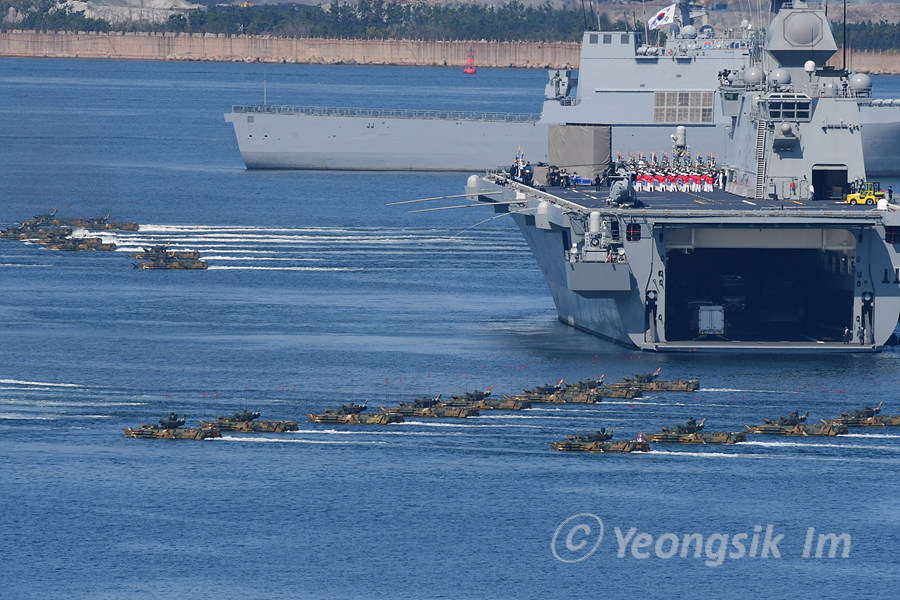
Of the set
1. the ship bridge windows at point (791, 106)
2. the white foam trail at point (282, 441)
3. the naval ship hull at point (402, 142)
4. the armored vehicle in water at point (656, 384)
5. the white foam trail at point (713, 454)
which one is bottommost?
the white foam trail at point (713, 454)

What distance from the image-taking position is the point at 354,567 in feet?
140

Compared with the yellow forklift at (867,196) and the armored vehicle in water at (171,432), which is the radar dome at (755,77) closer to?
the yellow forklift at (867,196)

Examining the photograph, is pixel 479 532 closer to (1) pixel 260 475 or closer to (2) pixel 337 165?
(1) pixel 260 475

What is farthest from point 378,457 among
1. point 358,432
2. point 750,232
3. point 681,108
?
point 681,108

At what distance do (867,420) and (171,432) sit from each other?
2198 centimetres

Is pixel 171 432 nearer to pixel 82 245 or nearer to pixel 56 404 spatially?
pixel 56 404

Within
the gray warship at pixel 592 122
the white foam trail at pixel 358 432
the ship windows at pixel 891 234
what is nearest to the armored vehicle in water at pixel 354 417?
the white foam trail at pixel 358 432

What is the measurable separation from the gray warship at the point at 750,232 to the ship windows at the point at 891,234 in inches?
2.0

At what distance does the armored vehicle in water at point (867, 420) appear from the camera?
5412 cm

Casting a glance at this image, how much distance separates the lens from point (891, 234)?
2430 inches

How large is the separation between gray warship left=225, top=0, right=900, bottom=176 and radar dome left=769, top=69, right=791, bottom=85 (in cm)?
3982

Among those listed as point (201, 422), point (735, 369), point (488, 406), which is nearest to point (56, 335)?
point (201, 422)

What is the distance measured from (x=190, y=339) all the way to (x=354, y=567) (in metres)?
26.0

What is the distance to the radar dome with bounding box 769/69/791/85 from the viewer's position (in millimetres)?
68625
